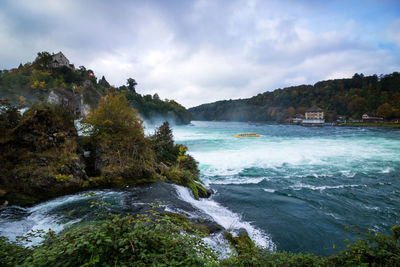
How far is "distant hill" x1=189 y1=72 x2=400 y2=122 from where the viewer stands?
87125 mm

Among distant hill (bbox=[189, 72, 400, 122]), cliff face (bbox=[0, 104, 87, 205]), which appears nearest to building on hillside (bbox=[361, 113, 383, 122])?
distant hill (bbox=[189, 72, 400, 122])

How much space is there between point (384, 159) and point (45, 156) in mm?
26882

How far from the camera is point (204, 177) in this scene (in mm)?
13047

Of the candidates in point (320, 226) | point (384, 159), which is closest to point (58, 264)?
point (320, 226)

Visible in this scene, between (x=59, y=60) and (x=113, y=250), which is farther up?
(x=59, y=60)

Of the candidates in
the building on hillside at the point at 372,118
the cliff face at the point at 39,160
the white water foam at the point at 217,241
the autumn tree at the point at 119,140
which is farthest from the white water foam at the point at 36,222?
the building on hillside at the point at 372,118

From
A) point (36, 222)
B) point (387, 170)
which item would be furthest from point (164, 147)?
point (387, 170)

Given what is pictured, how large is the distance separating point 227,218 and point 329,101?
454 ft

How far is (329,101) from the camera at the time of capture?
114 metres

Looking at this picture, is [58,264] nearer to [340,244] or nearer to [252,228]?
[252,228]

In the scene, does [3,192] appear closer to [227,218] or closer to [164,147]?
[227,218]

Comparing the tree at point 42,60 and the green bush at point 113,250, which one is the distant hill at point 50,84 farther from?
the green bush at point 113,250

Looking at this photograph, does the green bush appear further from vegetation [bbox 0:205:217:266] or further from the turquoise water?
the turquoise water

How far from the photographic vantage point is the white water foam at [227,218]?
5.71 metres
